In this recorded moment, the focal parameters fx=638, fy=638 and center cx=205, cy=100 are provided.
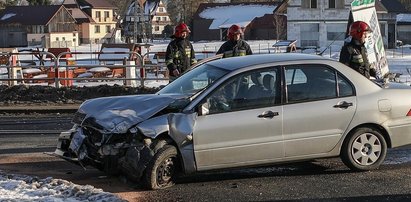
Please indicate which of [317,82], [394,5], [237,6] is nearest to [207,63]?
[317,82]

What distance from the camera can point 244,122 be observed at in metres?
7.25

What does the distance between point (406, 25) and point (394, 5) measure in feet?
8.98

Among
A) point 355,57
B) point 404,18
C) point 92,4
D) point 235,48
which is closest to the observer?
point 355,57

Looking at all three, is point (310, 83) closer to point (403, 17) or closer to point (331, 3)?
point (331, 3)

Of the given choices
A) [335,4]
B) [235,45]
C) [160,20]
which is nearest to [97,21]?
[160,20]

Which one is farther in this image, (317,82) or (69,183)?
(317,82)

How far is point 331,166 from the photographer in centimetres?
836

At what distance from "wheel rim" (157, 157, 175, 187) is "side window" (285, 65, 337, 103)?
62.7 inches

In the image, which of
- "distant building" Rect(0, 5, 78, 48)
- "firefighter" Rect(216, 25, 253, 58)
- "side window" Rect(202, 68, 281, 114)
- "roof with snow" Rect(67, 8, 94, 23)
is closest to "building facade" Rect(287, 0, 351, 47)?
"distant building" Rect(0, 5, 78, 48)

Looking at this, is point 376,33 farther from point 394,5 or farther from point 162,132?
point 394,5

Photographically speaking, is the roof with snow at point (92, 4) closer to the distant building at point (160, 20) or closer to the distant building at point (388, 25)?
the distant building at point (160, 20)

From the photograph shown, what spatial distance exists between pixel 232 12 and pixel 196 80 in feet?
251

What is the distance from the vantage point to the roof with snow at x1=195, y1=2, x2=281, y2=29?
3209 inches

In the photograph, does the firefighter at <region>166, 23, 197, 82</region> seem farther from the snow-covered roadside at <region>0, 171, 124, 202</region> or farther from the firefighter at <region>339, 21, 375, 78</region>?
the snow-covered roadside at <region>0, 171, 124, 202</region>
